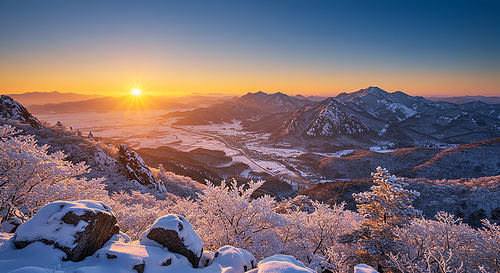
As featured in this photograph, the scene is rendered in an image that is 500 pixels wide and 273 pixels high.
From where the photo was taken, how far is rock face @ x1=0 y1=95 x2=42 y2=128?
28.9 metres

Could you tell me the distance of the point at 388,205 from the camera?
13.6 meters

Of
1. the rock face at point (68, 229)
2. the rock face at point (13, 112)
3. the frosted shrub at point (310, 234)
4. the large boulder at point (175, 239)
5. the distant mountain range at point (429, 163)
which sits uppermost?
the rock face at point (13, 112)

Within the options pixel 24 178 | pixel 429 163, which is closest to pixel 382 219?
pixel 24 178

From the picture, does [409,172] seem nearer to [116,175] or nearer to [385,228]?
[385,228]

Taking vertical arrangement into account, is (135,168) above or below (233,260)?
below

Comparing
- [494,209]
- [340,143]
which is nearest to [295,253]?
[494,209]

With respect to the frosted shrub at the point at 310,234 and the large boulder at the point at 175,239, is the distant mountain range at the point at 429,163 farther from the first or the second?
the large boulder at the point at 175,239

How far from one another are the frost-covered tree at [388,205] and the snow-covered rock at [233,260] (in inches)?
415

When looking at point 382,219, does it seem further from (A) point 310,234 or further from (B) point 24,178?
(B) point 24,178

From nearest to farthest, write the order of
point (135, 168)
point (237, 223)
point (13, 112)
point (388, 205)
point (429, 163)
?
1. point (237, 223)
2. point (388, 205)
3. point (135, 168)
4. point (13, 112)
5. point (429, 163)

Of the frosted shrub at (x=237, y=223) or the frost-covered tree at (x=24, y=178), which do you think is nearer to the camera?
the frost-covered tree at (x=24, y=178)

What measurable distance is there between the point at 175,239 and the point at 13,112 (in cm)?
4242

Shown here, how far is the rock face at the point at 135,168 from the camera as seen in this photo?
87.7ft

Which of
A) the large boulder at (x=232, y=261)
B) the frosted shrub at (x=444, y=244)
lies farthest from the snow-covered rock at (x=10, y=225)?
the frosted shrub at (x=444, y=244)
